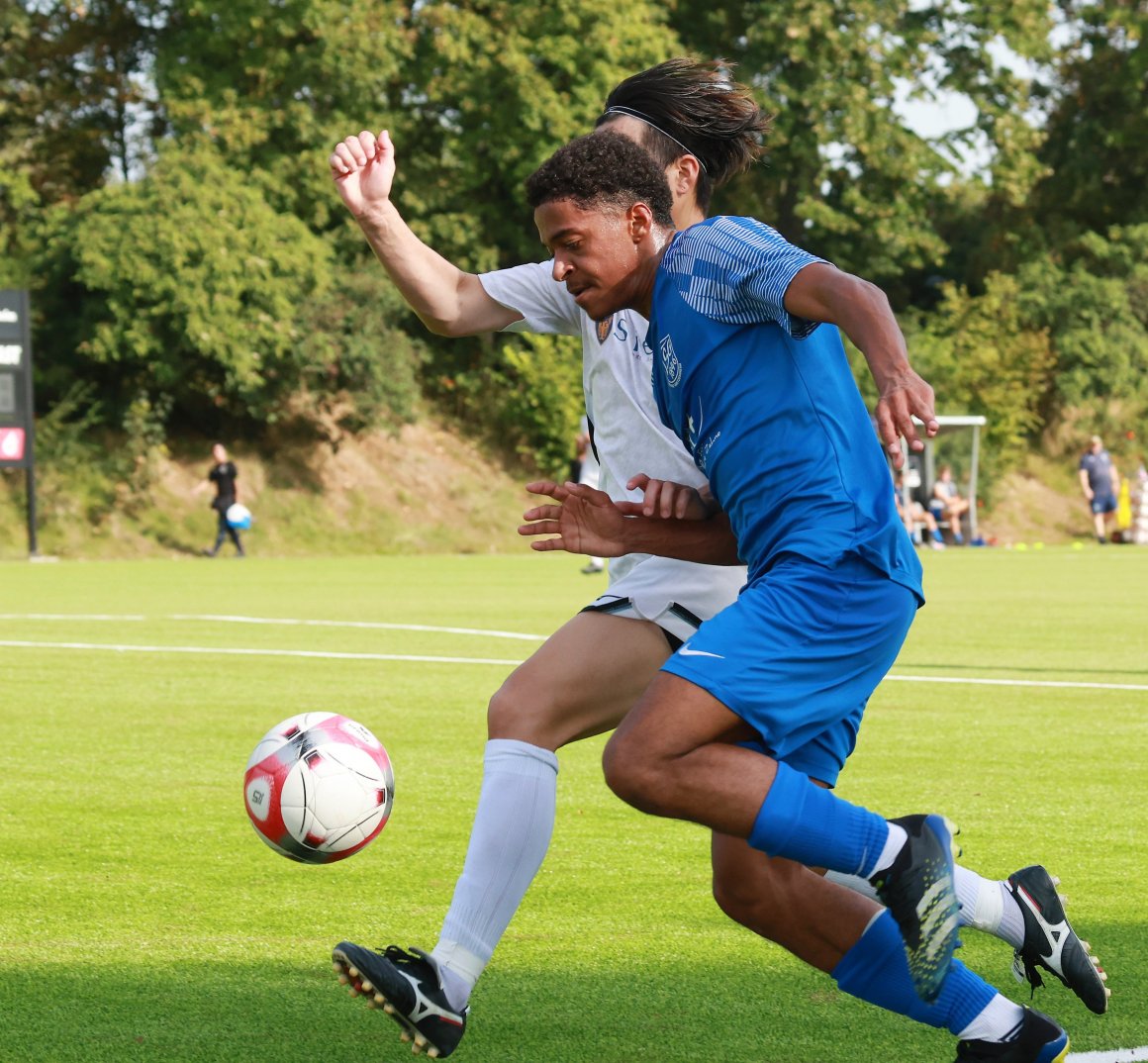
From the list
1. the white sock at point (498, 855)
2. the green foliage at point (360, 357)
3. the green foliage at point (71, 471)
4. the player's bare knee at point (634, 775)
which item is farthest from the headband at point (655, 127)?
the green foliage at point (360, 357)

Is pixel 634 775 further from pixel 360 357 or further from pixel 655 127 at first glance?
pixel 360 357

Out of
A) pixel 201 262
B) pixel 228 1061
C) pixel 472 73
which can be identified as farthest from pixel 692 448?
pixel 472 73

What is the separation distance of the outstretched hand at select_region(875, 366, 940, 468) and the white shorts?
1.06 m

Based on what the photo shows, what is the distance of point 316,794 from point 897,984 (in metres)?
1.87

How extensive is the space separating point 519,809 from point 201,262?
32744mm

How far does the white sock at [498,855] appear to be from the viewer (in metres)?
3.68

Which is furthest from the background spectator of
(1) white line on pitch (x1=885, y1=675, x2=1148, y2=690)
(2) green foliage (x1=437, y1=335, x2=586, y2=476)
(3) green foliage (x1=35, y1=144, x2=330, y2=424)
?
(1) white line on pitch (x1=885, y1=675, x2=1148, y2=690)

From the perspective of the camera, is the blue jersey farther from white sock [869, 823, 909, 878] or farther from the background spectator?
the background spectator

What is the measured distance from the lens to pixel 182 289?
114ft

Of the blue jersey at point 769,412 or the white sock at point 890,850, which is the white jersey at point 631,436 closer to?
the blue jersey at point 769,412

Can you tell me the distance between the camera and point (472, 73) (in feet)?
133

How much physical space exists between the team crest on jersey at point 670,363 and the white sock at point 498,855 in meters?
0.92

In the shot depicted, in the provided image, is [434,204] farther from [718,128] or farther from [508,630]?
[718,128]

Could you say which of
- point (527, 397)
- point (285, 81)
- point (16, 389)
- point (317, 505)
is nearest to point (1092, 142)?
point (527, 397)
